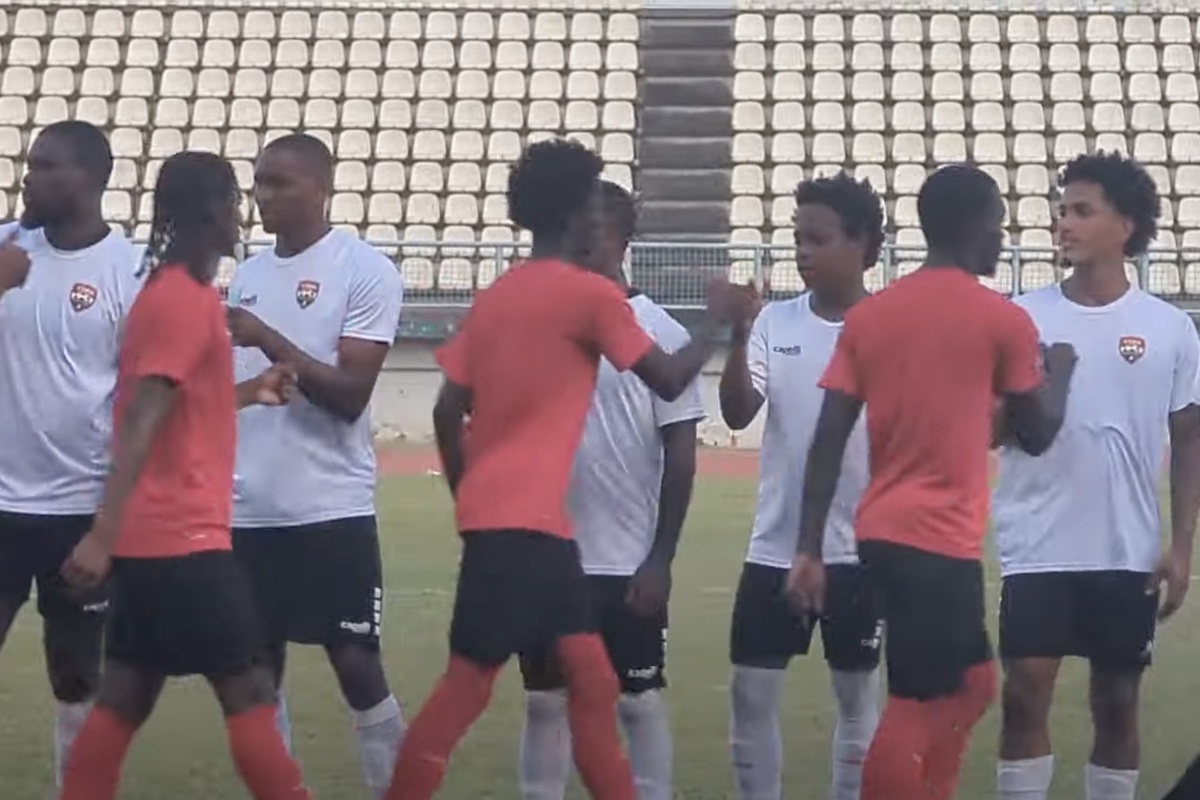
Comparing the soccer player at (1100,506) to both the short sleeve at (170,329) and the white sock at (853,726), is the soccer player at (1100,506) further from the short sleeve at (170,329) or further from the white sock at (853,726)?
the short sleeve at (170,329)

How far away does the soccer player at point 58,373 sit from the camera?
640 cm

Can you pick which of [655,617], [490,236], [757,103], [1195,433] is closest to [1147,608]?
[1195,433]

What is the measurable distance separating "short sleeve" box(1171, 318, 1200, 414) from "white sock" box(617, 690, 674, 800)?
65.7 inches

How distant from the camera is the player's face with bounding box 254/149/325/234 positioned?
21.1 feet

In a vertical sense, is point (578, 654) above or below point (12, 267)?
below

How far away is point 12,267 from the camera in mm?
5961

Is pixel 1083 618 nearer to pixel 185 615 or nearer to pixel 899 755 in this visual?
pixel 899 755

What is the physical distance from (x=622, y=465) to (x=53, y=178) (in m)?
1.78

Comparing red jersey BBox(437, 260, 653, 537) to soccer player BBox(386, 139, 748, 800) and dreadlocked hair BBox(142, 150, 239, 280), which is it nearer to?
soccer player BBox(386, 139, 748, 800)

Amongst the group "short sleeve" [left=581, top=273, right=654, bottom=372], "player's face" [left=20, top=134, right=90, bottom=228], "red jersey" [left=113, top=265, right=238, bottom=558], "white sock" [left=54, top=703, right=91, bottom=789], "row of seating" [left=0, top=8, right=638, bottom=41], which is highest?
"row of seating" [left=0, top=8, right=638, bottom=41]

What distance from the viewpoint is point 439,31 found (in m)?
28.3

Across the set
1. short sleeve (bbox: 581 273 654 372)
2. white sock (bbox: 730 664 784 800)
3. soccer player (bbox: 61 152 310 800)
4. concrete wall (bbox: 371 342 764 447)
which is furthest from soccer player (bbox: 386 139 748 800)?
concrete wall (bbox: 371 342 764 447)

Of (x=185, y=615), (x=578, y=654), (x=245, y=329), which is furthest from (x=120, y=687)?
(x=578, y=654)

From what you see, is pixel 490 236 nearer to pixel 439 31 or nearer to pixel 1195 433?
pixel 439 31
